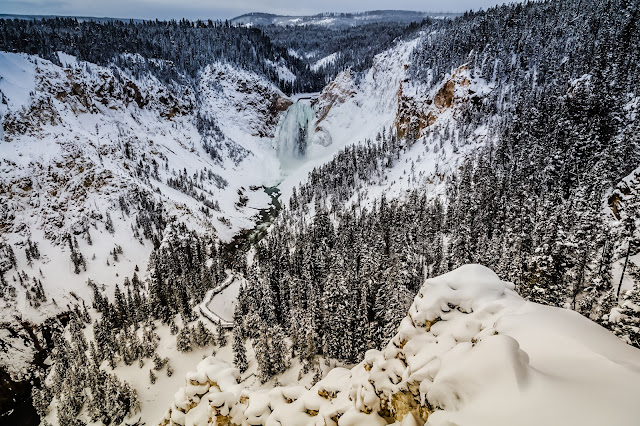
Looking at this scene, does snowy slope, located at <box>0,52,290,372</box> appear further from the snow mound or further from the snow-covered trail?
the snow mound

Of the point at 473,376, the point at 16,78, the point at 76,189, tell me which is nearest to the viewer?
the point at 473,376

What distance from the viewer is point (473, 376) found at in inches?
456

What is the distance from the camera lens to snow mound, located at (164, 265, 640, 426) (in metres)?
9.80

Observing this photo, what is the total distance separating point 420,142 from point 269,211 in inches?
3826

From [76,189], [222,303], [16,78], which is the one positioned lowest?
[222,303]

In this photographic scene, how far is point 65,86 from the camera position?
18025cm

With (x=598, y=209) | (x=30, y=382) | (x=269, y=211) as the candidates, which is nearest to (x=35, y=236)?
(x=30, y=382)

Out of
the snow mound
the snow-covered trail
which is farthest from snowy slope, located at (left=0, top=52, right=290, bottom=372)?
the snow mound

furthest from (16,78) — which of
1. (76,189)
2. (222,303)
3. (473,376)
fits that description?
(473,376)

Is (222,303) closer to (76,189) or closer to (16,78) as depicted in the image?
(76,189)

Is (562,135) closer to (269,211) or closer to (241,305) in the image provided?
(241,305)

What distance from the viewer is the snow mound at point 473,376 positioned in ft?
32.1

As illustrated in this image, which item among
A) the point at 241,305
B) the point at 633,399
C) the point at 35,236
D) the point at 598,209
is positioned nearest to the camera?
the point at 633,399

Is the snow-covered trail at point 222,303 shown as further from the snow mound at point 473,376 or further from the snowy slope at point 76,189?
the snow mound at point 473,376
